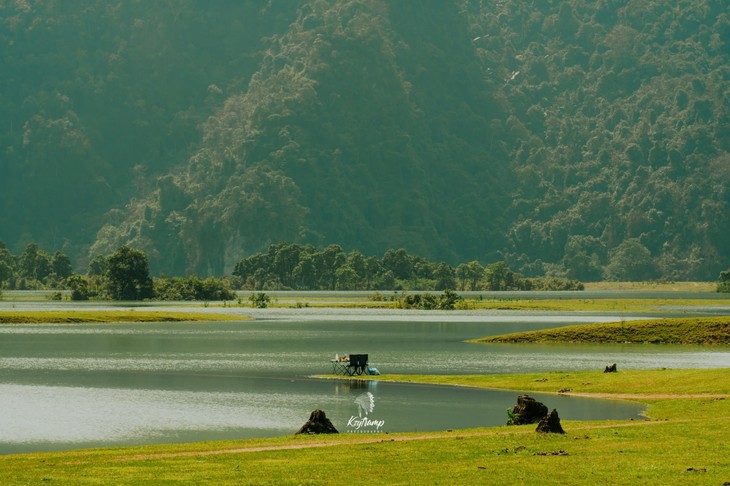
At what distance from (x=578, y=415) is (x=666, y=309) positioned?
471ft

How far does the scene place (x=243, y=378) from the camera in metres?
77.7

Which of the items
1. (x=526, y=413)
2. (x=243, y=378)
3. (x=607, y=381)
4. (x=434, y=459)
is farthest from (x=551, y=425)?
(x=243, y=378)

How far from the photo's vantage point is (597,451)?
40.5 metres

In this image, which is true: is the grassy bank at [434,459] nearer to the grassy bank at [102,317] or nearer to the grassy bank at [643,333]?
the grassy bank at [643,333]

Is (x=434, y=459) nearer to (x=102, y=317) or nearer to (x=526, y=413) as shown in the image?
(x=526, y=413)

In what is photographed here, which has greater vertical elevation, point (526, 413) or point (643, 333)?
point (643, 333)

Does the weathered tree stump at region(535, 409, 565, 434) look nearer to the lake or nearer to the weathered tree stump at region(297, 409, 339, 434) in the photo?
the lake

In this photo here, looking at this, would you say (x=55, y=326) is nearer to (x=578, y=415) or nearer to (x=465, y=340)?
(x=465, y=340)

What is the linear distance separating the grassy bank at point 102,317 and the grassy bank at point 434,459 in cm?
11316

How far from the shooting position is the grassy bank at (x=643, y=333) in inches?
4240

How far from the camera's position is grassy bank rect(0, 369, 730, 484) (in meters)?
35.8

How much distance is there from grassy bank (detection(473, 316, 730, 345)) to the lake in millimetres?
3850

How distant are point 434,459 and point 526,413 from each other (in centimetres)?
1094

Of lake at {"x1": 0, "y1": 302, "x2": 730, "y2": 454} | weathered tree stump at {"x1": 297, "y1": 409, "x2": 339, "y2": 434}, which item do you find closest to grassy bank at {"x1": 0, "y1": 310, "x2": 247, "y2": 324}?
lake at {"x1": 0, "y1": 302, "x2": 730, "y2": 454}
